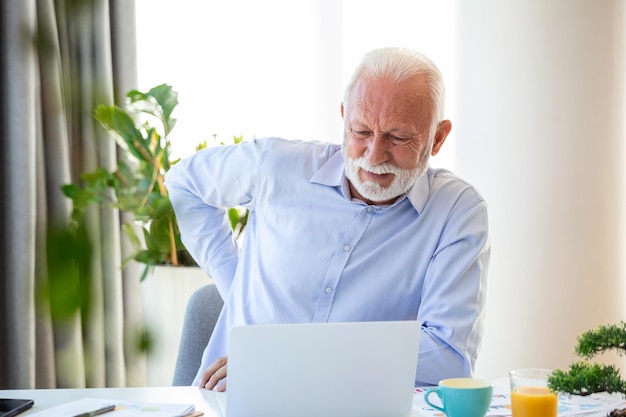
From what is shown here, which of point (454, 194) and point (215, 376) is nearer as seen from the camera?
point (215, 376)

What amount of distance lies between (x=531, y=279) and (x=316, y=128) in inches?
41.6

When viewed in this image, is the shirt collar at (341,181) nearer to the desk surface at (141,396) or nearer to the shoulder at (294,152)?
the shoulder at (294,152)

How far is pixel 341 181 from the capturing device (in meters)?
1.83

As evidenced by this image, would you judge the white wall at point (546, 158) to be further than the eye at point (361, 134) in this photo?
Yes

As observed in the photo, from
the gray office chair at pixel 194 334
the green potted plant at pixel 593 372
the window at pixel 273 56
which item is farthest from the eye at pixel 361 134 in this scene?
the window at pixel 273 56

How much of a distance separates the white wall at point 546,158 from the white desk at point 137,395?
2.11m

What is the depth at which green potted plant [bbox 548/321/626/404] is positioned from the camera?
0.82 metres

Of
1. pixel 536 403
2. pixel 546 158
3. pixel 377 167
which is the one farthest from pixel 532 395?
pixel 546 158


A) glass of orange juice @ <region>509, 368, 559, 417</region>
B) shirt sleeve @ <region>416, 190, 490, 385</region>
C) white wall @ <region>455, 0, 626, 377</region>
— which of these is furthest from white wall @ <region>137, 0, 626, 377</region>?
glass of orange juice @ <region>509, 368, 559, 417</region>

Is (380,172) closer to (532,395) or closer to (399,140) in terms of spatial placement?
(399,140)

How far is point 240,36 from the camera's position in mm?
3135

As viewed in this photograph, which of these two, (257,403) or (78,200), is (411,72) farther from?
(78,200)

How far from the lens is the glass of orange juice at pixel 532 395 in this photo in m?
1.05

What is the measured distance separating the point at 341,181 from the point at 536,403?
0.88 meters
